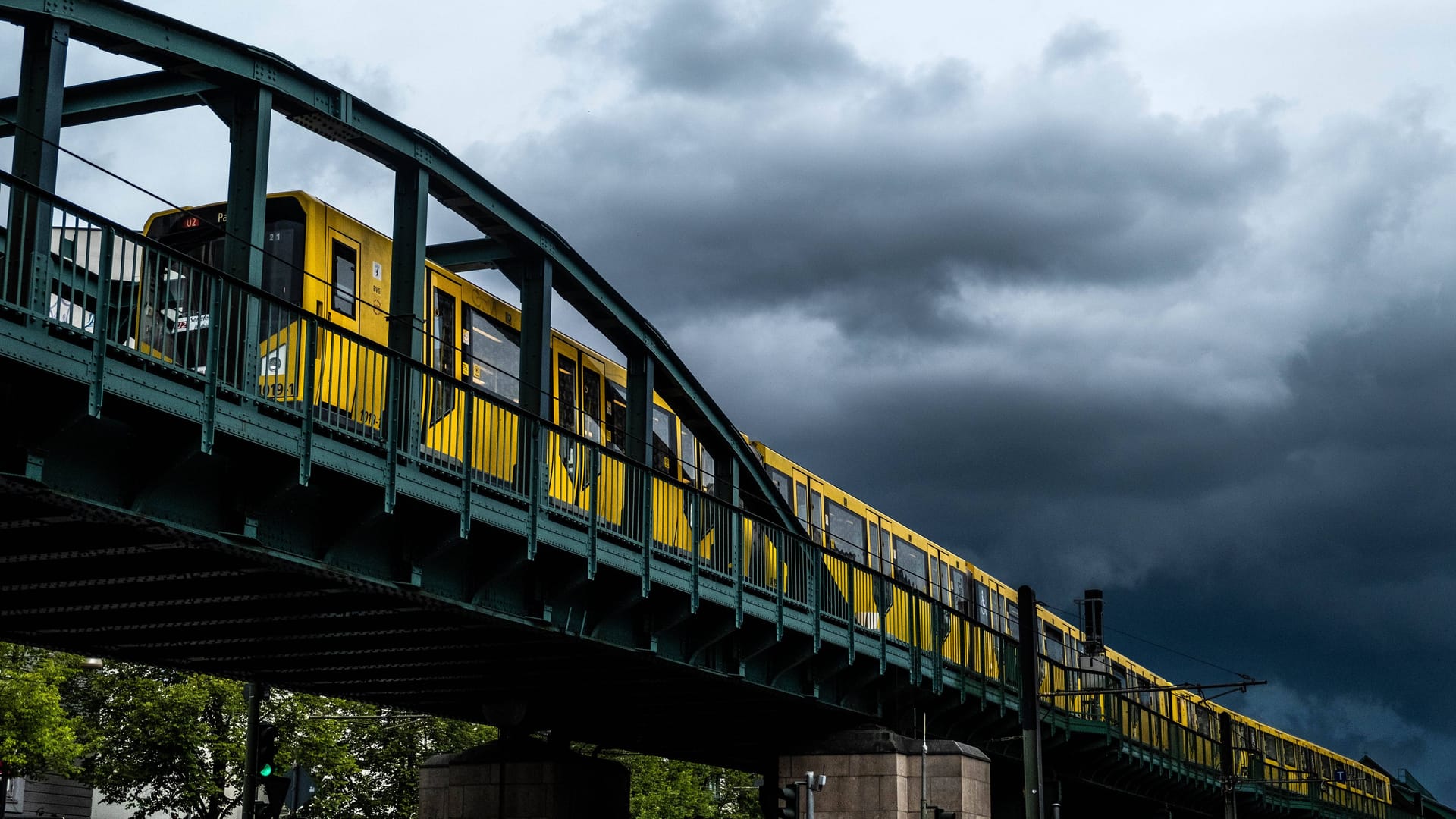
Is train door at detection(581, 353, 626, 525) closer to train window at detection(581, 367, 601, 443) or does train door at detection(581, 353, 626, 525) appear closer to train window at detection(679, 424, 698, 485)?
train window at detection(581, 367, 601, 443)

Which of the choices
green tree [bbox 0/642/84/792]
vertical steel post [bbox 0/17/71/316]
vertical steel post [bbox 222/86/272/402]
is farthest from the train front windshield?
green tree [bbox 0/642/84/792]

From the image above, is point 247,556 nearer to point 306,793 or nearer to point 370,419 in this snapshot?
point 370,419

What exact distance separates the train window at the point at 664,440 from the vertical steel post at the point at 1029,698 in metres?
7.45

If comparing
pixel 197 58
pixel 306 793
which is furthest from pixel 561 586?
pixel 197 58

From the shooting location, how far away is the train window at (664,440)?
28906mm

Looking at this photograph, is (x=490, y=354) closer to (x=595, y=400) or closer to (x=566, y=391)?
(x=566, y=391)

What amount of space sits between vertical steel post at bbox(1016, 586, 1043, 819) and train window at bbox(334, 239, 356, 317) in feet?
49.0

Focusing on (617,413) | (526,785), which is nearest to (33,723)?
(526,785)

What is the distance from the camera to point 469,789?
28859 mm

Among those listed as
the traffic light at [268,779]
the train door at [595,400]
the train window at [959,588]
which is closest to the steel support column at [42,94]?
the traffic light at [268,779]

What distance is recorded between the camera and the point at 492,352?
25.8 meters

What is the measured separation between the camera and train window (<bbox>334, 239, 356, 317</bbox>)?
74.9ft

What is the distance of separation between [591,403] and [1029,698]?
10.6 m

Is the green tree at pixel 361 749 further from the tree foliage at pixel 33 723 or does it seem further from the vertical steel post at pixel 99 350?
the vertical steel post at pixel 99 350
